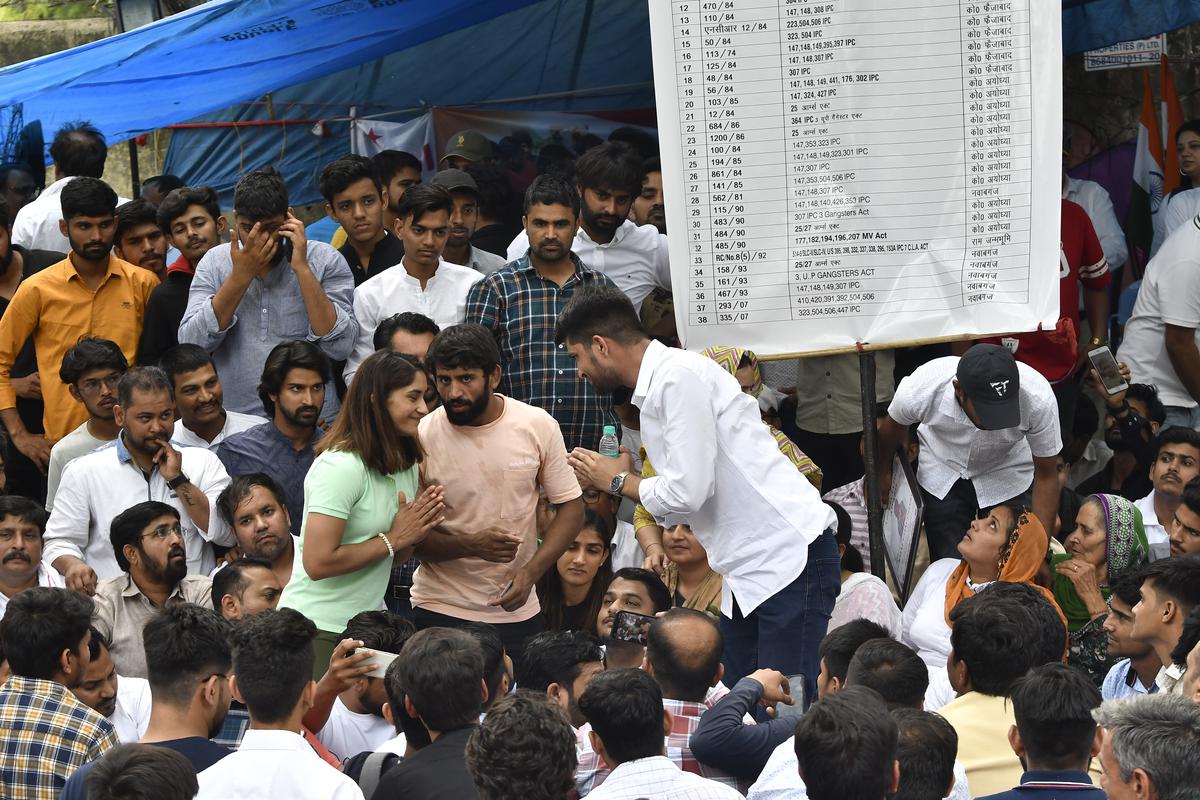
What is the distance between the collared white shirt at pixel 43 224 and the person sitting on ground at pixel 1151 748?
6237 millimetres

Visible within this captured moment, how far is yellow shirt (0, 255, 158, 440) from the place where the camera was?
7168mm

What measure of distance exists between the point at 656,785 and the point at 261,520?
2.75 meters

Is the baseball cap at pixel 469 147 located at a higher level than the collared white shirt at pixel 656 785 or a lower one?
higher

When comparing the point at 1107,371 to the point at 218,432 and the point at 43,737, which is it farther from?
the point at 43,737

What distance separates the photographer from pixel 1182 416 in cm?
815

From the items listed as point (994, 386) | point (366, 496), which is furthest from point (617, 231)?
point (366, 496)

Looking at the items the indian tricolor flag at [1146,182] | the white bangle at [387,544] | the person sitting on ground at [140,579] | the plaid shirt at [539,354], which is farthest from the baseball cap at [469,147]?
the white bangle at [387,544]

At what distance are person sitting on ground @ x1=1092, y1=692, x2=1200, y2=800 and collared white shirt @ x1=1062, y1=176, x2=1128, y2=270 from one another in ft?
18.2

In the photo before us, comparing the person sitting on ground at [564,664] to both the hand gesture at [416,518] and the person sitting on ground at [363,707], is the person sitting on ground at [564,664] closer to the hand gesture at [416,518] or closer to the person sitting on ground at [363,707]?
the person sitting on ground at [363,707]

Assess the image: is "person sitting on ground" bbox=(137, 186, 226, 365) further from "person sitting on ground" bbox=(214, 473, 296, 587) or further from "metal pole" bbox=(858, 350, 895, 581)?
"metal pole" bbox=(858, 350, 895, 581)

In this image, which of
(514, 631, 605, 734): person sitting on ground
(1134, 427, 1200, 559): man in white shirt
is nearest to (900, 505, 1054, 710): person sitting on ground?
(1134, 427, 1200, 559): man in white shirt

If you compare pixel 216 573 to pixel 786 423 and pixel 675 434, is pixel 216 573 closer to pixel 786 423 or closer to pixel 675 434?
pixel 675 434

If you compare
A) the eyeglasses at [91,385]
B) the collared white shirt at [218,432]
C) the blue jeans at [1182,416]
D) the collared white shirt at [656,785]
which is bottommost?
the blue jeans at [1182,416]

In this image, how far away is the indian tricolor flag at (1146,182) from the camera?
903 centimetres
